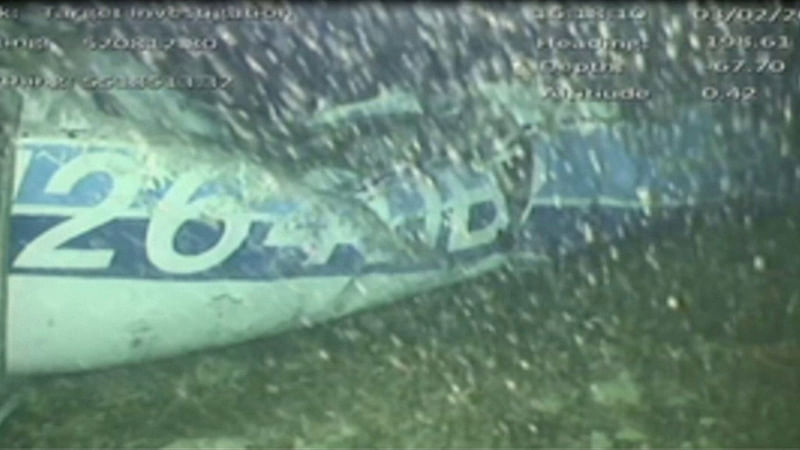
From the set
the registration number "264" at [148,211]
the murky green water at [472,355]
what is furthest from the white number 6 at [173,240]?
the murky green water at [472,355]

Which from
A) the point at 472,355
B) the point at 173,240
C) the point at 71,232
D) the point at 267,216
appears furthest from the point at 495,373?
the point at 71,232

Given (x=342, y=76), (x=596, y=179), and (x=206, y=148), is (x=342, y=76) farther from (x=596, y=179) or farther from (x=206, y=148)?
(x=596, y=179)

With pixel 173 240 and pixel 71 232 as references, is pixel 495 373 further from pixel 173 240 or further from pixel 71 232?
pixel 71 232

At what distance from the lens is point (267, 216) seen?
2492 millimetres

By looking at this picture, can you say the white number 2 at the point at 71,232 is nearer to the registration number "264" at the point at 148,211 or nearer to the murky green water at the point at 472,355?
the registration number "264" at the point at 148,211

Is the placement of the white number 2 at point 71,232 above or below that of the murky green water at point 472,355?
above

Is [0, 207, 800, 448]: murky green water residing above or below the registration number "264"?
below

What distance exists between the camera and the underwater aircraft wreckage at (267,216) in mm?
2473

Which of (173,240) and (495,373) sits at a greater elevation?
(173,240)

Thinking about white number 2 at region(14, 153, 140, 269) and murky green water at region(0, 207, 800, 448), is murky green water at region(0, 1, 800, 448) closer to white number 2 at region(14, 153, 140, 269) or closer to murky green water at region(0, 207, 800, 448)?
murky green water at region(0, 207, 800, 448)

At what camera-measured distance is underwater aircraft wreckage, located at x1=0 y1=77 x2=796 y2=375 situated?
97.3 inches

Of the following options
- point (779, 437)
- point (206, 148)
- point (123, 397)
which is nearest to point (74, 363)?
point (123, 397)

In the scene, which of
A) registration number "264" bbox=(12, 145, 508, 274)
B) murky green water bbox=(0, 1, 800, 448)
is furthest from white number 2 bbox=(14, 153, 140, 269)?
murky green water bbox=(0, 1, 800, 448)

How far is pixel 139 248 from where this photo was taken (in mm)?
2477
